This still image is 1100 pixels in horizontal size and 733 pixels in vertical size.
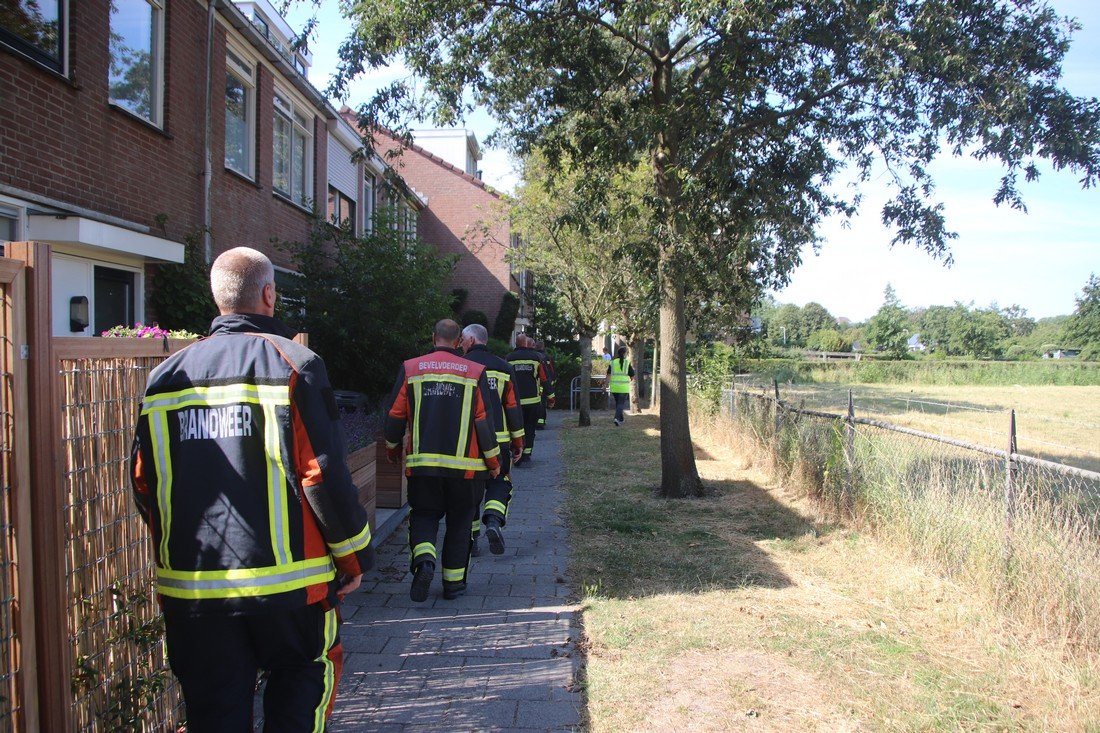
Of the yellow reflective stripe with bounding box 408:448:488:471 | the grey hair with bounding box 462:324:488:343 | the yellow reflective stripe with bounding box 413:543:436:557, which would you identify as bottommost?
the yellow reflective stripe with bounding box 413:543:436:557

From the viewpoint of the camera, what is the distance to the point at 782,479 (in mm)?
9406

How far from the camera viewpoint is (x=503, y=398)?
20.8ft

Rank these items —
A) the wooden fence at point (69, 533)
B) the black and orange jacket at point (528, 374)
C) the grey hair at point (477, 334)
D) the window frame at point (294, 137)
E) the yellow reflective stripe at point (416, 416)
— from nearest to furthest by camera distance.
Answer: the wooden fence at point (69, 533) → the yellow reflective stripe at point (416, 416) → the grey hair at point (477, 334) → the black and orange jacket at point (528, 374) → the window frame at point (294, 137)

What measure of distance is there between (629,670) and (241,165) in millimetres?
9081

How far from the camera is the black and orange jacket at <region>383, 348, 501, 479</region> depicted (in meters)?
5.09

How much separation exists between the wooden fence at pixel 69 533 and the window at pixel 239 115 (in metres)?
7.91

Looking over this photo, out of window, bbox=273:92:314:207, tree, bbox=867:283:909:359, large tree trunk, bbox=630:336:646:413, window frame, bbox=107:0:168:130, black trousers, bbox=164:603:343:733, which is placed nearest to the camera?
black trousers, bbox=164:603:343:733

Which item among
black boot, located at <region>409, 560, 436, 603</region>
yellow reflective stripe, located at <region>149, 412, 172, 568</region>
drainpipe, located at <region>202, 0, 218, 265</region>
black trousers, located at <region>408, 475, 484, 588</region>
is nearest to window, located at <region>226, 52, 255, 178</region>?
drainpipe, located at <region>202, 0, 218, 265</region>

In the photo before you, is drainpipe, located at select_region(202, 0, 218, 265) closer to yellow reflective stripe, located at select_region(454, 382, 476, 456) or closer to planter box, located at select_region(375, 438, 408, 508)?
planter box, located at select_region(375, 438, 408, 508)

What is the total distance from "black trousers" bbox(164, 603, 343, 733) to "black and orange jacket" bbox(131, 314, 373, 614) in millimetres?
63

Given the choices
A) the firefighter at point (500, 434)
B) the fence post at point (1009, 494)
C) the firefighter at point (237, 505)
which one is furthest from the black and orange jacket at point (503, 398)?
the firefighter at point (237, 505)

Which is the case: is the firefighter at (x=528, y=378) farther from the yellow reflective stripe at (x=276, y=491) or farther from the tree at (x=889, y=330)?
the tree at (x=889, y=330)

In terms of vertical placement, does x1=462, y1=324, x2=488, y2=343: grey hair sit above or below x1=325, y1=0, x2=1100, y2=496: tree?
below

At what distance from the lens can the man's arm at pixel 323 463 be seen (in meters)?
2.37
